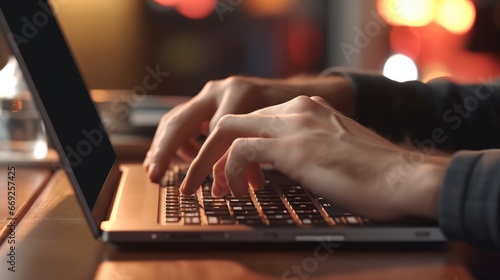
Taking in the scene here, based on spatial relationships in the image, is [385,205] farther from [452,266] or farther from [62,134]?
[62,134]

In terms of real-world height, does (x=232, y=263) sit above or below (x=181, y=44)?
above

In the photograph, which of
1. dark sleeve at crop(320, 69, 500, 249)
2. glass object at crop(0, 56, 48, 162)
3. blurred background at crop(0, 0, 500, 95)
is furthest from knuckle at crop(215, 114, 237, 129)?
blurred background at crop(0, 0, 500, 95)

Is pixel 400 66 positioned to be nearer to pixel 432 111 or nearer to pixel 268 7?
pixel 268 7

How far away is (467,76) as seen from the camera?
2598 mm

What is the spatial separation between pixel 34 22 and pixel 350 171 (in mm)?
374

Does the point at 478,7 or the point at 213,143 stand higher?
the point at 213,143

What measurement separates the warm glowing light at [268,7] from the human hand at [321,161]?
3.58 feet

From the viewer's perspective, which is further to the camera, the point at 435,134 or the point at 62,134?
the point at 435,134

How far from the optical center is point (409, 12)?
2.58 m

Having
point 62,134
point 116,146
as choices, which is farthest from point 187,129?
point 62,134

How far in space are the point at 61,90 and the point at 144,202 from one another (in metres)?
0.15

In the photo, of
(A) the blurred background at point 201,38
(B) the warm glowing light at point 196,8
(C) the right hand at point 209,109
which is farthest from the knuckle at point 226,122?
(B) the warm glowing light at point 196,8

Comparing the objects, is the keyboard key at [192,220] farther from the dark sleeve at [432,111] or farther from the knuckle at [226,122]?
the dark sleeve at [432,111]

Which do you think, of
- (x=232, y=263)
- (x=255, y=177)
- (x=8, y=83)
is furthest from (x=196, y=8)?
(x=232, y=263)
